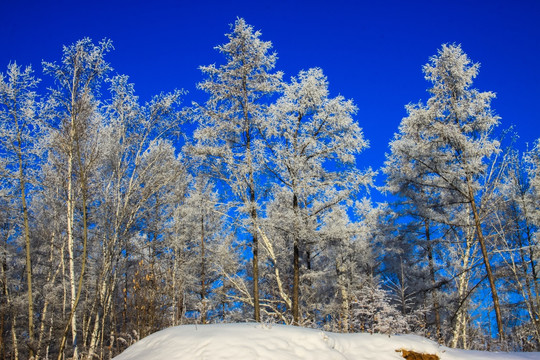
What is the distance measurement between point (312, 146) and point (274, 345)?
7011 mm

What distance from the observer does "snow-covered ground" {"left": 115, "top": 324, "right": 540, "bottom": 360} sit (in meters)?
4.29

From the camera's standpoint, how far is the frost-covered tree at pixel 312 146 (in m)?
10.3

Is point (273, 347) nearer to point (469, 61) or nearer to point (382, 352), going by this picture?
point (382, 352)

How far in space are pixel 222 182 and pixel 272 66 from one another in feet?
13.7

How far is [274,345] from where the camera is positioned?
4543 mm

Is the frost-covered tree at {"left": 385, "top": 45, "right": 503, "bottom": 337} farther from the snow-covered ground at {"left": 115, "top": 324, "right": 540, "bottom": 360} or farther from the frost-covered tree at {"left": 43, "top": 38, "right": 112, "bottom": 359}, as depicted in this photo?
the frost-covered tree at {"left": 43, "top": 38, "right": 112, "bottom": 359}

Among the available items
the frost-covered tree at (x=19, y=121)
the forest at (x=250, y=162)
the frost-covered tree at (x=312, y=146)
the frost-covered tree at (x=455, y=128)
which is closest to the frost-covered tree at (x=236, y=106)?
the forest at (x=250, y=162)

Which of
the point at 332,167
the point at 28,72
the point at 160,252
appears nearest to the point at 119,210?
the point at 28,72

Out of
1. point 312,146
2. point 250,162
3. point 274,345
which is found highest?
point 312,146

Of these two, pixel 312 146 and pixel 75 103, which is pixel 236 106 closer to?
pixel 312 146

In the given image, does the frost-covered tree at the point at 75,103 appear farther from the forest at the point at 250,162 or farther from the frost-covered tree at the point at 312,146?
the frost-covered tree at the point at 312,146

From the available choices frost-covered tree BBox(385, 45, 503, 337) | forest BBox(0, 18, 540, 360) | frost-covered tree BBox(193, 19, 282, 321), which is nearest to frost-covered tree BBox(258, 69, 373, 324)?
forest BBox(0, 18, 540, 360)

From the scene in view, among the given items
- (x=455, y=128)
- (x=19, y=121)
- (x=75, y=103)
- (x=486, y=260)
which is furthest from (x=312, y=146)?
(x=19, y=121)

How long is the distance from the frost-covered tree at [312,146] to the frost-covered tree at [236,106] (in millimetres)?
669
